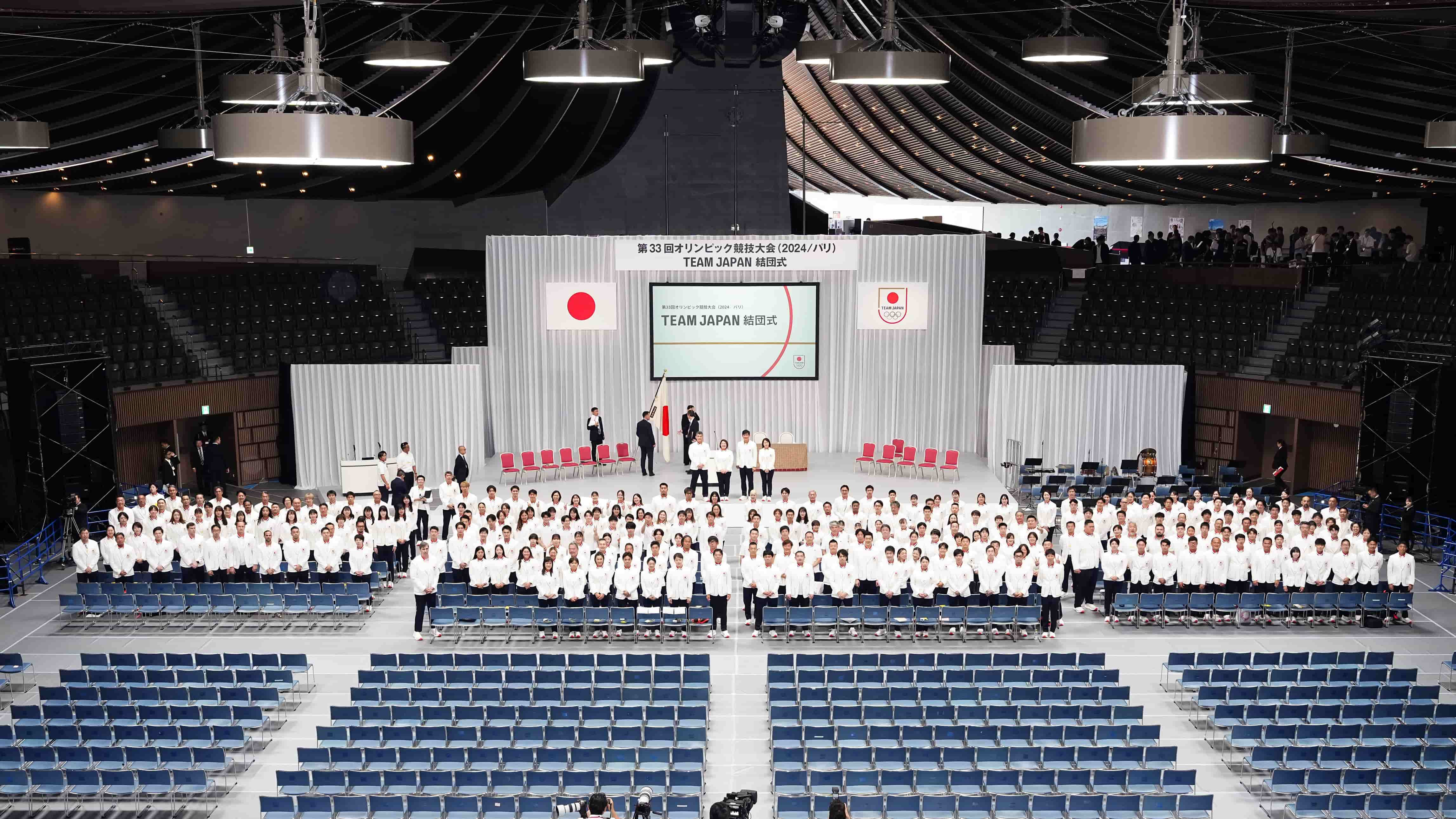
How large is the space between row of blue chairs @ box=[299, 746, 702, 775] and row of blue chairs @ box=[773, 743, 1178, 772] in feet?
3.89

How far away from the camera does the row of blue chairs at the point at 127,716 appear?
13484mm

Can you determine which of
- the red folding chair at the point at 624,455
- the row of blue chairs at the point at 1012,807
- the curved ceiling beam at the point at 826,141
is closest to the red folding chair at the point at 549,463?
the red folding chair at the point at 624,455

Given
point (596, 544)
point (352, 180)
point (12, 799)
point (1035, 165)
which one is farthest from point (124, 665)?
point (1035, 165)

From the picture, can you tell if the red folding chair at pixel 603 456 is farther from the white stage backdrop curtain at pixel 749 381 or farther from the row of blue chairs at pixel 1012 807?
the row of blue chairs at pixel 1012 807

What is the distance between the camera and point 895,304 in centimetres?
2788

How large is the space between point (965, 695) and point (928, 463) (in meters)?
11.9

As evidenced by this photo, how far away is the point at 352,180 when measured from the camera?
3341 centimetres

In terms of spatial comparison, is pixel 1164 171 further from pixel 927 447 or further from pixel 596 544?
pixel 596 544

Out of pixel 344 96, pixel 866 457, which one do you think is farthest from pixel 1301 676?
pixel 344 96

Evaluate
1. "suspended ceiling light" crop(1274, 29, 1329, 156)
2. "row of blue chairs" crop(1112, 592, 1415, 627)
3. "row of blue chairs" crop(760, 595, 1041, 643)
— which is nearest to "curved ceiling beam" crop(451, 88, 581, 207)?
"row of blue chairs" crop(760, 595, 1041, 643)

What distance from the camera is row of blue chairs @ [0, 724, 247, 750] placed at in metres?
13.2

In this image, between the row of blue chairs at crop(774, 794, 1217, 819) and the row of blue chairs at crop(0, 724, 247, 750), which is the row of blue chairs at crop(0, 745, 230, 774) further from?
the row of blue chairs at crop(774, 794, 1217, 819)

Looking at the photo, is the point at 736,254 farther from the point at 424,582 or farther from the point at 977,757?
the point at 977,757

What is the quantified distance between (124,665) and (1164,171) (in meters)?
25.1
